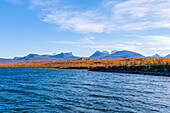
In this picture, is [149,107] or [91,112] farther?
[149,107]

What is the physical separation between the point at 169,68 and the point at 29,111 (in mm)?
142165

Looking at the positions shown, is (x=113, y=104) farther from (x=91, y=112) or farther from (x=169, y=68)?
(x=169, y=68)

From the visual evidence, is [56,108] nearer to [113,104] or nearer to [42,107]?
[42,107]

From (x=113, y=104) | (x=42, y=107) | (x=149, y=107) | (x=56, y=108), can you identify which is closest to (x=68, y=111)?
(x=56, y=108)

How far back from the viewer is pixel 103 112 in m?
31.3

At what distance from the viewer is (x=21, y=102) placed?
38406mm

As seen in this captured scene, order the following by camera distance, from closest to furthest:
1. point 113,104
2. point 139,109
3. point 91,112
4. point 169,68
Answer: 1. point 91,112
2. point 139,109
3. point 113,104
4. point 169,68

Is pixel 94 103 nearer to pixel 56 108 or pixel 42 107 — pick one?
pixel 56 108

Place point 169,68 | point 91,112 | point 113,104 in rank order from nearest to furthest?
point 91,112 < point 113,104 < point 169,68

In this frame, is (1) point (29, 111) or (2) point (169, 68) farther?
(2) point (169, 68)

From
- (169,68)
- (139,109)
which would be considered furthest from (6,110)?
(169,68)

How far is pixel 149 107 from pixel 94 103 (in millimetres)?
11237

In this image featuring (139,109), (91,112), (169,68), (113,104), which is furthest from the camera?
(169,68)

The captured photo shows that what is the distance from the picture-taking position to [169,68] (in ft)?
486
